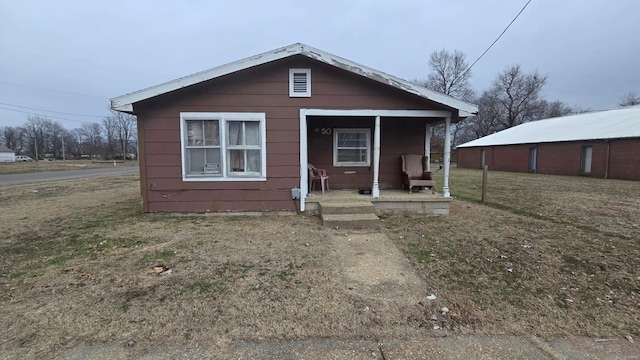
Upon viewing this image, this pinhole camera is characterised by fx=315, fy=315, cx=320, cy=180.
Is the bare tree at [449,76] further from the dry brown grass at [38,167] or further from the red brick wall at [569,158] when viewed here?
the dry brown grass at [38,167]

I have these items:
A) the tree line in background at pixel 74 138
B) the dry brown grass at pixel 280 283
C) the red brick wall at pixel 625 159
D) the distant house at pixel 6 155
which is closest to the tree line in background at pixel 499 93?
the red brick wall at pixel 625 159

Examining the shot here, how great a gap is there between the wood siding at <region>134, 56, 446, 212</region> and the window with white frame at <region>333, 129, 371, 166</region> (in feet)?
5.54

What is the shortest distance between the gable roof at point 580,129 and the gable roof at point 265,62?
59.2 feet

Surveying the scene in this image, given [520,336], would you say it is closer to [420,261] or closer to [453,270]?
[453,270]

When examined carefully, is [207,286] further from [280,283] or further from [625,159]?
[625,159]

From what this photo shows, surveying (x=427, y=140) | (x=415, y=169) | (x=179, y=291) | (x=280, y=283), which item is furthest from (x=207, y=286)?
(x=427, y=140)

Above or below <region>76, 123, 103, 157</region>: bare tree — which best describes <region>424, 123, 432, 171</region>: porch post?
below

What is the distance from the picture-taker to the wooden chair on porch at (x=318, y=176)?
7712mm

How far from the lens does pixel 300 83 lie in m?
6.69

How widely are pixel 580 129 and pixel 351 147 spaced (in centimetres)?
2136

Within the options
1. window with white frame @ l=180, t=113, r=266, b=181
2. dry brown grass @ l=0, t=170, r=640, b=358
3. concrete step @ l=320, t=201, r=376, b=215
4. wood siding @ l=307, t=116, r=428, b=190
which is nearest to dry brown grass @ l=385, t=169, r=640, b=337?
dry brown grass @ l=0, t=170, r=640, b=358

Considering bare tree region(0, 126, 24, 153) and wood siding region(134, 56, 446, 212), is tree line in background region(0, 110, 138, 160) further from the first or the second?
wood siding region(134, 56, 446, 212)

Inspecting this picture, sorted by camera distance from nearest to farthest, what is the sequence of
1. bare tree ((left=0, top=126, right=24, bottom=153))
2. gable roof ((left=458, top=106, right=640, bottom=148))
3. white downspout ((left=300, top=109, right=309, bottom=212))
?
1. white downspout ((left=300, top=109, right=309, bottom=212))
2. gable roof ((left=458, top=106, right=640, bottom=148))
3. bare tree ((left=0, top=126, right=24, bottom=153))

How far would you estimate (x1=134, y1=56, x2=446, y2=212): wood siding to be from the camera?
6516 millimetres
